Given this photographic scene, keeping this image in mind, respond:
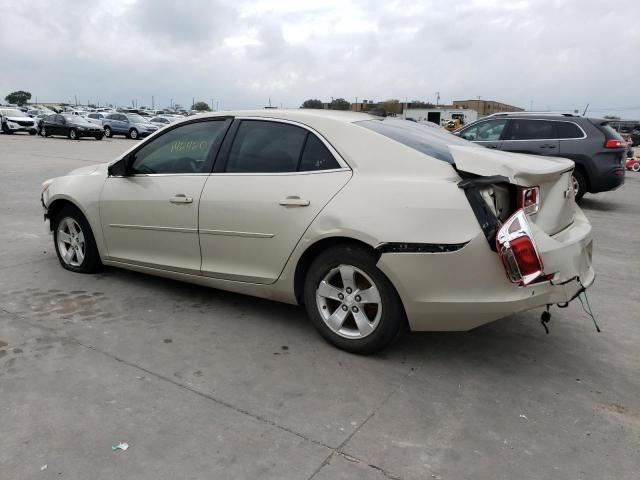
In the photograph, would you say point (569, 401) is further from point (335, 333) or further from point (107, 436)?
point (107, 436)

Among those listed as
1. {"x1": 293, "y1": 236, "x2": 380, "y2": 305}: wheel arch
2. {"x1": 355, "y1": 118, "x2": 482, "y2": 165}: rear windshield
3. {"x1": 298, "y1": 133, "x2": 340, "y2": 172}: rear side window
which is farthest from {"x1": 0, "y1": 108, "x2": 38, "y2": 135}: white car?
{"x1": 293, "y1": 236, "x2": 380, "y2": 305}: wheel arch

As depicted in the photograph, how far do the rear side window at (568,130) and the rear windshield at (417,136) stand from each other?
6.87m

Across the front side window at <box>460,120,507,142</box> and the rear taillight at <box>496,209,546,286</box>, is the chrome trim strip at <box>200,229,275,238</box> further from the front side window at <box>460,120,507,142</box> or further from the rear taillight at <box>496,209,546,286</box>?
the front side window at <box>460,120,507,142</box>

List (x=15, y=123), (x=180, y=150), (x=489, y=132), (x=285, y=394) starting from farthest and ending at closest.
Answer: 1. (x=15, y=123)
2. (x=489, y=132)
3. (x=180, y=150)
4. (x=285, y=394)

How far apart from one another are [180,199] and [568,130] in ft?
27.7

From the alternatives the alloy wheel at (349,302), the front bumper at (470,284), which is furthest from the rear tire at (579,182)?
the alloy wheel at (349,302)

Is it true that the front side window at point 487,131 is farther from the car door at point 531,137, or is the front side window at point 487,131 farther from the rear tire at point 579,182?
the rear tire at point 579,182

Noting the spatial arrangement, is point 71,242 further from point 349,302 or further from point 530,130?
point 530,130

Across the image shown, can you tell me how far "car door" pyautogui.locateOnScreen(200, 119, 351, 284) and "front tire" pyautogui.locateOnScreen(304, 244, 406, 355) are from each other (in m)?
0.29

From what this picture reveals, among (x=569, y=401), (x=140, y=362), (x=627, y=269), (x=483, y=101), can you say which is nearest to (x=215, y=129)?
(x=140, y=362)

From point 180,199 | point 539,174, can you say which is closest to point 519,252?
point 539,174

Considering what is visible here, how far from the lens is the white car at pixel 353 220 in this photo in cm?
315

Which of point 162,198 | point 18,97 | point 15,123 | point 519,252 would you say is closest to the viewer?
point 519,252

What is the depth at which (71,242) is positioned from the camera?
5309 millimetres
